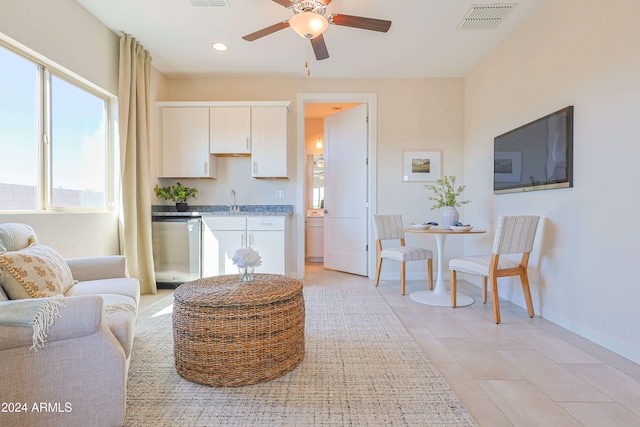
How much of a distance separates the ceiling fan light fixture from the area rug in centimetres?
223

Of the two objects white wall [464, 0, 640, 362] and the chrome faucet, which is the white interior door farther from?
white wall [464, 0, 640, 362]

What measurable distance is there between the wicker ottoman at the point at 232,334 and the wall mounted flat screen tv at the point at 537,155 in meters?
2.34

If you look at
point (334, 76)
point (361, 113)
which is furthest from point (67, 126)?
point (361, 113)

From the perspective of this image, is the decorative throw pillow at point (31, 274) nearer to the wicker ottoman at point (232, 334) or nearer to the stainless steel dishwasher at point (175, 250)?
the wicker ottoman at point (232, 334)

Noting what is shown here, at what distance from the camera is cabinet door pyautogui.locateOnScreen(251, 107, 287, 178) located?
398cm

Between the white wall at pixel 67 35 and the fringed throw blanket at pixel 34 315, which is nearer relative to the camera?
the fringed throw blanket at pixel 34 315

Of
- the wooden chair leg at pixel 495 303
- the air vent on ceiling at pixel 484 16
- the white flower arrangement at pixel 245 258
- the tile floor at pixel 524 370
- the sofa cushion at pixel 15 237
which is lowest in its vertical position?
the tile floor at pixel 524 370

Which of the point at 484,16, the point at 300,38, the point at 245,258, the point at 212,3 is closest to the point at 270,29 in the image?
the point at 212,3

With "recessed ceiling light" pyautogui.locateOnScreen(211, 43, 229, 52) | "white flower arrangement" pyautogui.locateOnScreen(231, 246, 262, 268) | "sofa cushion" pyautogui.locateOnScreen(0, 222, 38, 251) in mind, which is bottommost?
"white flower arrangement" pyautogui.locateOnScreen(231, 246, 262, 268)

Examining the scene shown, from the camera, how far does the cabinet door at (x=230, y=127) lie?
3971mm

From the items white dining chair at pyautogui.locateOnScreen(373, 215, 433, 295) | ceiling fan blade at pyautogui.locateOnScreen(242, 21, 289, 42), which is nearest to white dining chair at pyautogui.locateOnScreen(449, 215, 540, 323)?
white dining chair at pyautogui.locateOnScreen(373, 215, 433, 295)

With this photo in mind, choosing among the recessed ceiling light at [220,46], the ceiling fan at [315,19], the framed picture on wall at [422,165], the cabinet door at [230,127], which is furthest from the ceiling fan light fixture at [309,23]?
the framed picture on wall at [422,165]

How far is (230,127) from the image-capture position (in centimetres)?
397

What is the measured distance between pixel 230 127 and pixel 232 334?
9.76ft
